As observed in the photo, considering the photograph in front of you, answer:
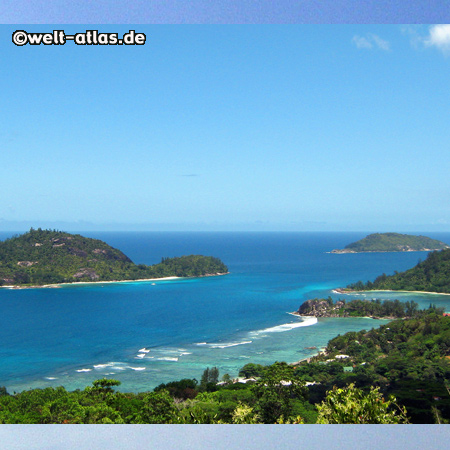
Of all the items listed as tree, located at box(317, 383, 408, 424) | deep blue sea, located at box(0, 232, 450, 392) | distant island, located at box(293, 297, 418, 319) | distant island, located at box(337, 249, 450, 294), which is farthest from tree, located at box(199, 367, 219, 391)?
distant island, located at box(337, 249, 450, 294)

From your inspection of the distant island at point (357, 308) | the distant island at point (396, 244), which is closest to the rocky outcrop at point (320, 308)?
the distant island at point (357, 308)

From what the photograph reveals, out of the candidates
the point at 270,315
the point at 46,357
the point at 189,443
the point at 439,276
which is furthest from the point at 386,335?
the point at 439,276

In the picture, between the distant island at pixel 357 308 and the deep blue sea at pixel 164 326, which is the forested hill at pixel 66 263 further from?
the distant island at pixel 357 308

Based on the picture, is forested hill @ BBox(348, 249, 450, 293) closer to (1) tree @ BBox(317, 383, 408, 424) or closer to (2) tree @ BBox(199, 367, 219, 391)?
(2) tree @ BBox(199, 367, 219, 391)

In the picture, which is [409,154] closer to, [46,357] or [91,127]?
[91,127]

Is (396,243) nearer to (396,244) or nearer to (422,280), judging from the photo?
(396,244)
